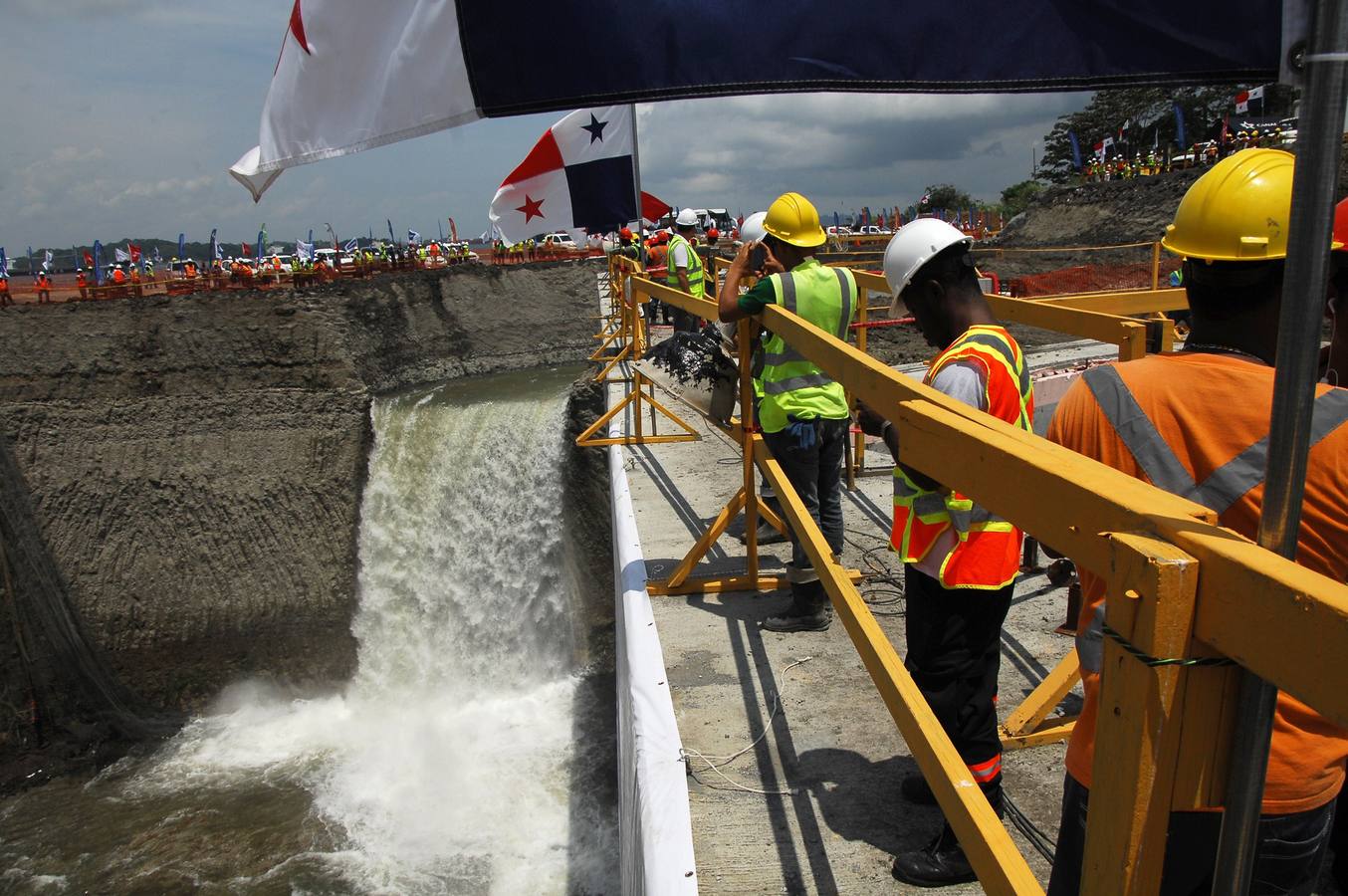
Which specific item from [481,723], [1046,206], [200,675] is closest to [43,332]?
[200,675]

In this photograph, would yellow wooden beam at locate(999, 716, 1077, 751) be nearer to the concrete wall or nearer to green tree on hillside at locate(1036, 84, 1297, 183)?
the concrete wall

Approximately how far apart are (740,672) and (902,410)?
2863mm

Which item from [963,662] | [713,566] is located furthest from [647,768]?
[713,566]

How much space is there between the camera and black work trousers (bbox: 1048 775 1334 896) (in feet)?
4.20

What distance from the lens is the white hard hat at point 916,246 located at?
2.40 m

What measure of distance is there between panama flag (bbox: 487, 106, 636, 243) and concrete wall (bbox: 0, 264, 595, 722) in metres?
11.9

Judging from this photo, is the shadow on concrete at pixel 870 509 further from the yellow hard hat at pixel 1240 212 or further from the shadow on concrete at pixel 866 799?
the yellow hard hat at pixel 1240 212

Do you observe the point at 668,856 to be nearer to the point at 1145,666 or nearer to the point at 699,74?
the point at 1145,666

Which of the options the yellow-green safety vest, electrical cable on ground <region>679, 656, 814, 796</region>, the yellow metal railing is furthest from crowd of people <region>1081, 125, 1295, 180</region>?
the yellow metal railing

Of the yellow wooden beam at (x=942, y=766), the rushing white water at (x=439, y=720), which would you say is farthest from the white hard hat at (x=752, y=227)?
the rushing white water at (x=439, y=720)

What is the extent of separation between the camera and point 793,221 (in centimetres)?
414

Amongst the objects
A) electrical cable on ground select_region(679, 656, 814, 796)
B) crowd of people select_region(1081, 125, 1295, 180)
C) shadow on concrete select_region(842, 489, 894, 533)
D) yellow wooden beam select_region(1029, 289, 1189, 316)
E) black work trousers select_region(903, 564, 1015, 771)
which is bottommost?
electrical cable on ground select_region(679, 656, 814, 796)

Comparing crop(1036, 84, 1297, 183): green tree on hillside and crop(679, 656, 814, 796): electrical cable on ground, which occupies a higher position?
crop(1036, 84, 1297, 183): green tree on hillside

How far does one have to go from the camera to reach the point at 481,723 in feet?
36.2
